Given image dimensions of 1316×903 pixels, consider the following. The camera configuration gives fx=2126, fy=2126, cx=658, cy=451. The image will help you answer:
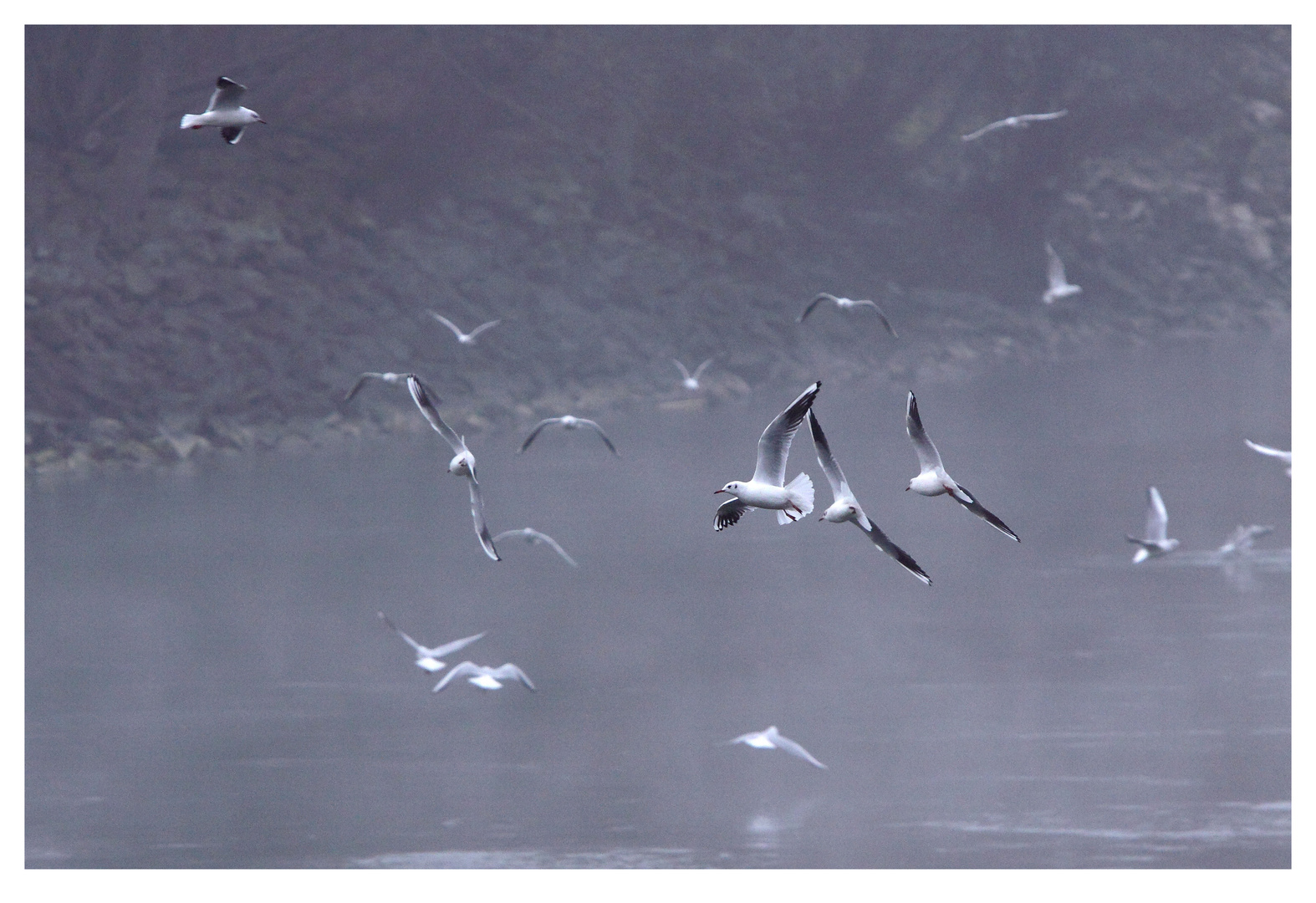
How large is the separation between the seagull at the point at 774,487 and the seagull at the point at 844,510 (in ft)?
0.34

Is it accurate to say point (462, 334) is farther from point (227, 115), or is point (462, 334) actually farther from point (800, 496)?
point (800, 496)

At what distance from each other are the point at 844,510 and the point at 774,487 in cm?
30

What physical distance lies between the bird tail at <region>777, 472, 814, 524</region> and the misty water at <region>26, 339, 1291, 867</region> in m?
9.04

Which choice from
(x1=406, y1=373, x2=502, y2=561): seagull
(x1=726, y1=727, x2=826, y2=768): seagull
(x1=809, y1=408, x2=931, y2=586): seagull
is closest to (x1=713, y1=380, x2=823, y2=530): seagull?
(x1=809, y1=408, x2=931, y2=586): seagull

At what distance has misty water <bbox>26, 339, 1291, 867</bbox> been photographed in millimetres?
18281

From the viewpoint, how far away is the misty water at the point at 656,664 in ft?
60.0

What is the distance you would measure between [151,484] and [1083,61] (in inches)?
994

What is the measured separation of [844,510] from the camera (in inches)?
341

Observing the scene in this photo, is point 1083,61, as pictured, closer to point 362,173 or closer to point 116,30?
point 362,173

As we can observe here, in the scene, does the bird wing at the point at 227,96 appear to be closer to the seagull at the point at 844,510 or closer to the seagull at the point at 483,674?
the seagull at the point at 844,510

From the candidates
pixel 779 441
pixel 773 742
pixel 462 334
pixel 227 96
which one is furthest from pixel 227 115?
pixel 462 334

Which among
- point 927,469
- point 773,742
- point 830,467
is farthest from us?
point 773,742

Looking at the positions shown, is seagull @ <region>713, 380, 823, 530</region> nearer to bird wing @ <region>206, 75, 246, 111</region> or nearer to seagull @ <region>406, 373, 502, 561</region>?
seagull @ <region>406, 373, 502, 561</region>

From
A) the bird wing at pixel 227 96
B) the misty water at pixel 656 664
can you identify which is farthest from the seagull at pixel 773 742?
the bird wing at pixel 227 96
